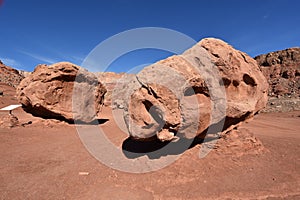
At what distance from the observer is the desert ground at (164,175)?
10.7 feet

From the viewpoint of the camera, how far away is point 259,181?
12.0 ft

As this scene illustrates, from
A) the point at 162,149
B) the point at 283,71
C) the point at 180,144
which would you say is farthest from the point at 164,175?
the point at 283,71

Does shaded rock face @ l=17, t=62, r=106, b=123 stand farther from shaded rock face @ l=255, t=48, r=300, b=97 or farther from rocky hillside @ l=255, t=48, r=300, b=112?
shaded rock face @ l=255, t=48, r=300, b=97

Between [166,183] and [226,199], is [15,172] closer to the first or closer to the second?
[166,183]

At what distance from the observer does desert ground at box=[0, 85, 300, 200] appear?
3268 millimetres

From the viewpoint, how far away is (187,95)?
393 centimetres

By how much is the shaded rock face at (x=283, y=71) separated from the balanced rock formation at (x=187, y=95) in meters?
27.7

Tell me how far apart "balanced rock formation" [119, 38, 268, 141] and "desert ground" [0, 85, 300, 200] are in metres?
0.71

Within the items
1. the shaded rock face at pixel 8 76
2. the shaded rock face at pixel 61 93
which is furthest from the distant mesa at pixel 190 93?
the shaded rock face at pixel 8 76

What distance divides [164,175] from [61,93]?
6.83 meters

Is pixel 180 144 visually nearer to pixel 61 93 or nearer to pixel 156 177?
pixel 156 177

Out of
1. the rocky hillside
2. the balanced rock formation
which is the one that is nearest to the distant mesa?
the balanced rock formation

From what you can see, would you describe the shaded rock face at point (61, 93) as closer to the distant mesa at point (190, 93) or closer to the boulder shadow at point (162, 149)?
the boulder shadow at point (162, 149)

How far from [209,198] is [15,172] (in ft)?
12.5
